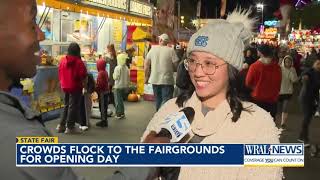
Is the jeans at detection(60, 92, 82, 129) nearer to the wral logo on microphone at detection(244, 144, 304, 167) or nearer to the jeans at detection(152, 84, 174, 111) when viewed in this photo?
the jeans at detection(152, 84, 174, 111)

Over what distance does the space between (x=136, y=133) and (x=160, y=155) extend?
5.81 m

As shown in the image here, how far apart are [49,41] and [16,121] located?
8241mm

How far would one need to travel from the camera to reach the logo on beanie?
1726mm

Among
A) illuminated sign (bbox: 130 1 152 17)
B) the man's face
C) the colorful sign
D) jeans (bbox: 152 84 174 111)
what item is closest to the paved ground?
jeans (bbox: 152 84 174 111)

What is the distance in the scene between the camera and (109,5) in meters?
11.2

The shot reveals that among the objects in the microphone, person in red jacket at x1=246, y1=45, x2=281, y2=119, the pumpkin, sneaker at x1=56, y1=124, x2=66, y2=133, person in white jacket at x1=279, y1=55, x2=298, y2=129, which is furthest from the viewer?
the pumpkin

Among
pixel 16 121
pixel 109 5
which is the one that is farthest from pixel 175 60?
pixel 16 121

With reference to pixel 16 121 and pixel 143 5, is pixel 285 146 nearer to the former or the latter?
pixel 16 121

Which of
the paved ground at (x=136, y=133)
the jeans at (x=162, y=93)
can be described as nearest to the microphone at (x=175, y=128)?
the paved ground at (x=136, y=133)

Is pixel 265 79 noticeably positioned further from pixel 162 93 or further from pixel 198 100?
pixel 198 100

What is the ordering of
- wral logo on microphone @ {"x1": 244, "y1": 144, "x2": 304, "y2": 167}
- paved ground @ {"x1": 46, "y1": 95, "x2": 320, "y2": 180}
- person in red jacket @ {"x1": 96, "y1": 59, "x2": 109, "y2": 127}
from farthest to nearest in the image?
1. person in red jacket @ {"x1": 96, "y1": 59, "x2": 109, "y2": 127}
2. paved ground @ {"x1": 46, "y1": 95, "x2": 320, "y2": 180}
3. wral logo on microphone @ {"x1": 244, "y1": 144, "x2": 304, "y2": 167}

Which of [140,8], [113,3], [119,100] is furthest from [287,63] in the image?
[140,8]

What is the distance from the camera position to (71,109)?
727 cm

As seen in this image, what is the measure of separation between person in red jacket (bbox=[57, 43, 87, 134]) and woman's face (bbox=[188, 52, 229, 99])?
5359 mm
